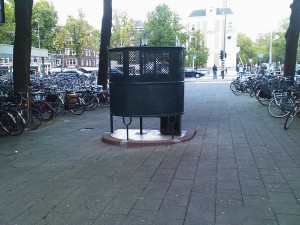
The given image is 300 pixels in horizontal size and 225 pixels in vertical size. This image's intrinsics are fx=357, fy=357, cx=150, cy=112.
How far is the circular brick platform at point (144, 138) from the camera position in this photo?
7.17 meters

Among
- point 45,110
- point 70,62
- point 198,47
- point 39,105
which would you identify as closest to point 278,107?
point 45,110

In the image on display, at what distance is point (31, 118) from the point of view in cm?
998

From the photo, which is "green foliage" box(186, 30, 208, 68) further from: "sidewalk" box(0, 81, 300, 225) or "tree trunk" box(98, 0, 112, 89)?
"sidewalk" box(0, 81, 300, 225)

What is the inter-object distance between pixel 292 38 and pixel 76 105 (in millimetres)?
9615

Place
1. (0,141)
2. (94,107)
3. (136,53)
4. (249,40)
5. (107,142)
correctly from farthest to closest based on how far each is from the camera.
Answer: (249,40) < (94,107) < (0,141) < (107,142) < (136,53)

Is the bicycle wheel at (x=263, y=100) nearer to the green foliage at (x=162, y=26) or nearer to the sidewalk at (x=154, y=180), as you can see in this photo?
the sidewalk at (x=154, y=180)

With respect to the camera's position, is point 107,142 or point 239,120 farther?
point 239,120

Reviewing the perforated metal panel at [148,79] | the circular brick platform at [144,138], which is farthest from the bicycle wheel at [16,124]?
the perforated metal panel at [148,79]

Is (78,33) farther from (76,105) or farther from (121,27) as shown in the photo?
(76,105)

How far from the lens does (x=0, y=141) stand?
805 cm

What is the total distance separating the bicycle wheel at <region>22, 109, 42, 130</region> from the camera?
965 cm

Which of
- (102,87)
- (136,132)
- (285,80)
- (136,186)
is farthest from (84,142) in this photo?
(285,80)

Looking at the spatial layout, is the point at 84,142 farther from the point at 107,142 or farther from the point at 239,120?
the point at 239,120

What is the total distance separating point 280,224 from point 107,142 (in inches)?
181
